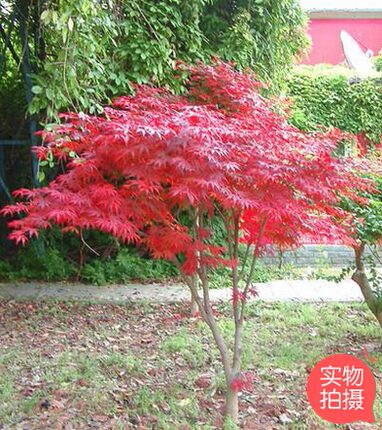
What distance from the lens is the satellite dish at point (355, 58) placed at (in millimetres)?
10974

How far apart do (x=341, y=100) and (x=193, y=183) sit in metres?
8.21

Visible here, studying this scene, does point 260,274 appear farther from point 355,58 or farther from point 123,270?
point 355,58

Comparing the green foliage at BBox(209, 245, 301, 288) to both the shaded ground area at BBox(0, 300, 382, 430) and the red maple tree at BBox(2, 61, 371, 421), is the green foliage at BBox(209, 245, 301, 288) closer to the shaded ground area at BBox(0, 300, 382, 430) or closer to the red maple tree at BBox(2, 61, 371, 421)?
the shaded ground area at BBox(0, 300, 382, 430)

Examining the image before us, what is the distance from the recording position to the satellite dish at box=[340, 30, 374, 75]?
36.0 feet

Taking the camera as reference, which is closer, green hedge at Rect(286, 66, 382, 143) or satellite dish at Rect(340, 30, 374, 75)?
green hedge at Rect(286, 66, 382, 143)

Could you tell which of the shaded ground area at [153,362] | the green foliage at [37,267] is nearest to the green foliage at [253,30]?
the shaded ground area at [153,362]

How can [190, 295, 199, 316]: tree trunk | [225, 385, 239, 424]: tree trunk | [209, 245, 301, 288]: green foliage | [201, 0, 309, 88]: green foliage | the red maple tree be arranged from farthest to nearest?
[209, 245, 301, 288]: green foliage
[201, 0, 309, 88]: green foliage
[190, 295, 199, 316]: tree trunk
[225, 385, 239, 424]: tree trunk
the red maple tree

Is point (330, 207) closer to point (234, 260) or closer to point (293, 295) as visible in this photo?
point (234, 260)

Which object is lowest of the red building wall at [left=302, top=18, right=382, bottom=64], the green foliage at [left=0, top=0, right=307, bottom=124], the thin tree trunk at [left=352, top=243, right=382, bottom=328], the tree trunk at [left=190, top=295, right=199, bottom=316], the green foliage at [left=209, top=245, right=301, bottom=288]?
the tree trunk at [left=190, top=295, right=199, bottom=316]

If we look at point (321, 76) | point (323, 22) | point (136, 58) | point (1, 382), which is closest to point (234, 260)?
point (1, 382)

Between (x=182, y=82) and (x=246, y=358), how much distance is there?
3.15 metres

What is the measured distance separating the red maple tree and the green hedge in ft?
22.9

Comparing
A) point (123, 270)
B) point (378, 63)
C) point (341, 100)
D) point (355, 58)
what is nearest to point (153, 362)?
point (123, 270)

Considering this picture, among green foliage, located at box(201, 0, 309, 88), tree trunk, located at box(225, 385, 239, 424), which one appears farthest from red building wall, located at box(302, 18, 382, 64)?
tree trunk, located at box(225, 385, 239, 424)
